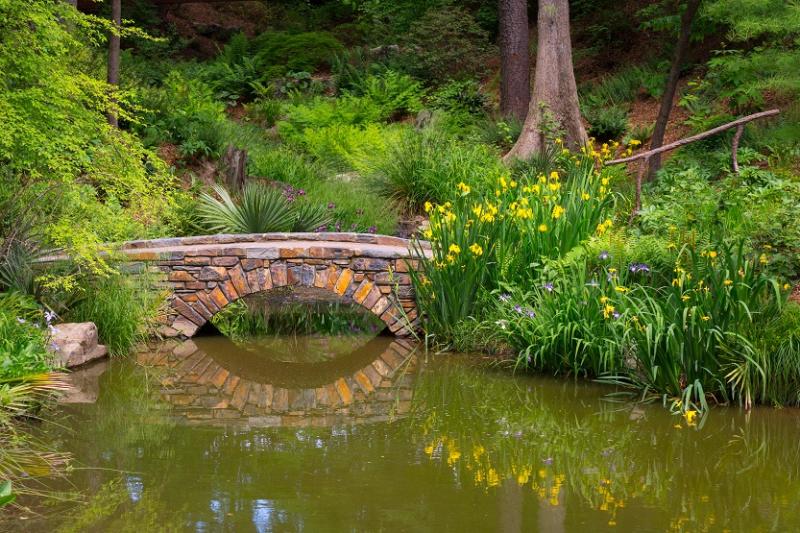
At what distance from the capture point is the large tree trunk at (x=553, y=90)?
624 inches

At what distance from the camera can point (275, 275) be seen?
37.6ft

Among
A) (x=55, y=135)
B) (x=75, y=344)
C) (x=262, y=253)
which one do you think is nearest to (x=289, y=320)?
(x=262, y=253)

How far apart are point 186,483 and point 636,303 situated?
4580 millimetres

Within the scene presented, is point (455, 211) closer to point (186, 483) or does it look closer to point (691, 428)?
point (691, 428)

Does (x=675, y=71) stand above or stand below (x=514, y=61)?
below

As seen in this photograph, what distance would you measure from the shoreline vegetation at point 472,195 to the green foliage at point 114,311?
0.02 metres

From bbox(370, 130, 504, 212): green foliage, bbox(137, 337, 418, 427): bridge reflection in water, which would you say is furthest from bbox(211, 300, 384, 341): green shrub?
bbox(370, 130, 504, 212): green foliage

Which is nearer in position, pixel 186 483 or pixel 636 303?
pixel 186 483

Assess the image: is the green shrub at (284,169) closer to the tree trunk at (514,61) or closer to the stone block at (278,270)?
the tree trunk at (514,61)

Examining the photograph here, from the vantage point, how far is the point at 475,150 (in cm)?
1527

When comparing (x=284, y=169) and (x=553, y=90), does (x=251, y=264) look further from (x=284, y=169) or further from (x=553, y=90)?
(x=553, y=90)

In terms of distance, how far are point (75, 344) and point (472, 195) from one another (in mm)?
5001

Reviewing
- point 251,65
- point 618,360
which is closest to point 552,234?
point 618,360

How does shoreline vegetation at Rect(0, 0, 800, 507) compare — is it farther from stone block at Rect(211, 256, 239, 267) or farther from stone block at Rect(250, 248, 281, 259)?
stone block at Rect(250, 248, 281, 259)
